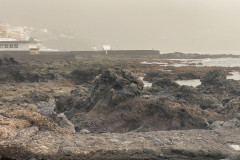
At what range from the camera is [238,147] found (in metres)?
6.51

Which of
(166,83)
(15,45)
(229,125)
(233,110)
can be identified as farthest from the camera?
(15,45)

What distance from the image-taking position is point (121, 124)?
10.2m

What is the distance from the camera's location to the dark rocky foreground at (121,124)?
5.96 m

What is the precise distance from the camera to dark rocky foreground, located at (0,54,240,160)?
5961 mm

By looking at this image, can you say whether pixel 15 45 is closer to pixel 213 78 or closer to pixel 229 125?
pixel 213 78

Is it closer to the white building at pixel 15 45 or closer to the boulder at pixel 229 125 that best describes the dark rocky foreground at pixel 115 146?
the boulder at pixel 229 125

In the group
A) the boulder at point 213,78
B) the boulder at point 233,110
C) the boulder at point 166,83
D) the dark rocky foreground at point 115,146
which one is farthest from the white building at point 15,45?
the dark rocky foreground at point 115,146

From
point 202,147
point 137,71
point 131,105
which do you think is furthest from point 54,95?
Result: point 137,71

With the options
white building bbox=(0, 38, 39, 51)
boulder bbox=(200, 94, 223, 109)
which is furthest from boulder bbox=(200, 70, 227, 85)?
white building bbox=(0, 38, 39, 51)

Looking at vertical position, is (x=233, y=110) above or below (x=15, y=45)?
below

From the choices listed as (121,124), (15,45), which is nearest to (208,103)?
(121,124)

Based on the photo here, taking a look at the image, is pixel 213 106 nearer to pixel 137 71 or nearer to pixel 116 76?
pixel 116 76

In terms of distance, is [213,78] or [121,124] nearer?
[121,124]

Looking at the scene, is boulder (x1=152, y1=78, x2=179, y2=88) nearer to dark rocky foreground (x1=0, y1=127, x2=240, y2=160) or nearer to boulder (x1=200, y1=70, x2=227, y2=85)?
boulder (x1=200, y1=70, x2=227, y2=85)
